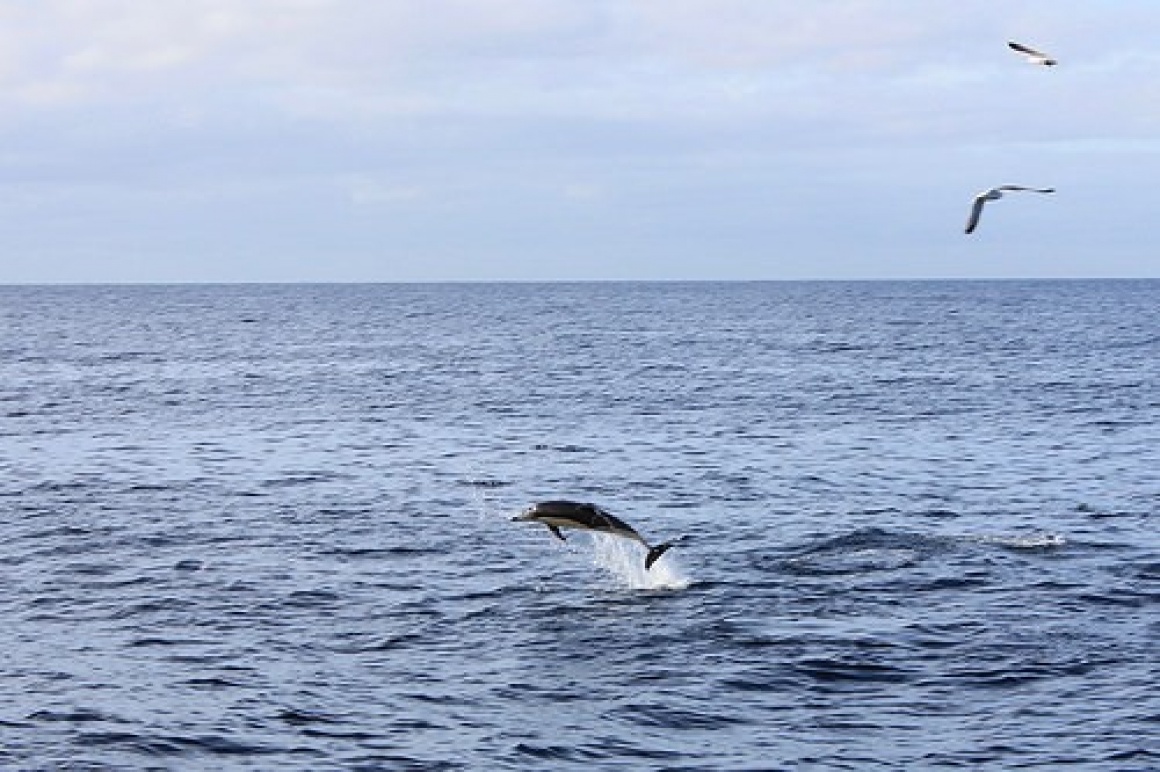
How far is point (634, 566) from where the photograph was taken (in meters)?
38.8

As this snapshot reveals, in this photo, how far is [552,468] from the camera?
5822 cm

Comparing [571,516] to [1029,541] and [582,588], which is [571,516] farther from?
[1029,541]

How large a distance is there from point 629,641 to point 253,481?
25844 mm

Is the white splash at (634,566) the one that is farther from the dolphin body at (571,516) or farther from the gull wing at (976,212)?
the gull wing at (976,212)

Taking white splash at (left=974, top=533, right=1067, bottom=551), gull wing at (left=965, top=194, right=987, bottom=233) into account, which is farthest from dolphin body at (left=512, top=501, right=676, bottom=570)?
white splash at (left=974, top=533, right=1067, bottom=551)

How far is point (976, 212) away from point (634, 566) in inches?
558

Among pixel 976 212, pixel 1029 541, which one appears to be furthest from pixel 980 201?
pixel 1029 541

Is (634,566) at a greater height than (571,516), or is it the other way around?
(571,516)

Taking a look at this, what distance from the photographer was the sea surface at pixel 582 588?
85.9 feet

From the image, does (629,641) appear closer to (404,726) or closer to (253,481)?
(404,726)

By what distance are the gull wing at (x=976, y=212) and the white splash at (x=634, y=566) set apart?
437 inches

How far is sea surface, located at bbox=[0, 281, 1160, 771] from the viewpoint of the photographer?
2617 cm

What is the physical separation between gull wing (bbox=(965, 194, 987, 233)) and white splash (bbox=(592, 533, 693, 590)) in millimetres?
11097

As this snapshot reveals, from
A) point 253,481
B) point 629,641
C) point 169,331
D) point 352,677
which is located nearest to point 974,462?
point 253,481
